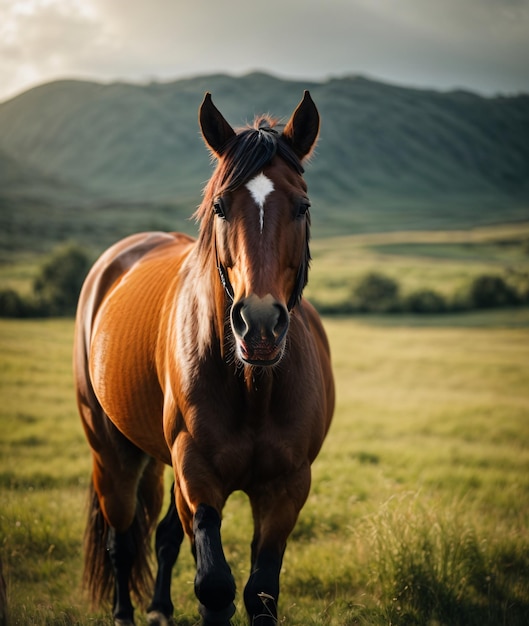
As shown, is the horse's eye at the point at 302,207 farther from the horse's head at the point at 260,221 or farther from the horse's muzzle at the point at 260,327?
the horse's muzzle at the point at 260,327

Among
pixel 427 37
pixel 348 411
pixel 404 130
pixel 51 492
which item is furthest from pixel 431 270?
pixel 404 130

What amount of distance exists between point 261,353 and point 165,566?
2.51 meters

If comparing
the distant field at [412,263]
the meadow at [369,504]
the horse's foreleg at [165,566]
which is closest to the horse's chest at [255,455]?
the meadow at [369,504]

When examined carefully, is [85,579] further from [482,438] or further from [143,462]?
[482,438]

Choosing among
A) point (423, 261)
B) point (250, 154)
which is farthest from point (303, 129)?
point (423, 261)

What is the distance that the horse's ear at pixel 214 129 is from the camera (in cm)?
261

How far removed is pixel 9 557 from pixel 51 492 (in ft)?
7.53

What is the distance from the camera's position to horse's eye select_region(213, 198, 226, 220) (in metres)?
2.39

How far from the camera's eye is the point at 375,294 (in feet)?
132

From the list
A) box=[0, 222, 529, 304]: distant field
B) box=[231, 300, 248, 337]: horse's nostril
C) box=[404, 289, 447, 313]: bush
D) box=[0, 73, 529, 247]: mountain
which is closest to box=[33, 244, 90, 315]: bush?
box=[0, 222, 529, 304]: distant field

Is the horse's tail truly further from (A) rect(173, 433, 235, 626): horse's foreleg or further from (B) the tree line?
(B) the tree line

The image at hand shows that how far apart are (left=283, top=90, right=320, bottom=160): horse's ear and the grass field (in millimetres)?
2591

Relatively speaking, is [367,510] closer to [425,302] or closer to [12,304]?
[12,304]

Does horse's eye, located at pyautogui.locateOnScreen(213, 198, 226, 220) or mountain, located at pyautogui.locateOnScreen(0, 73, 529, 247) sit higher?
mountain, located at pyautogui.locateOnScreen(0, 73, 529, 247)
